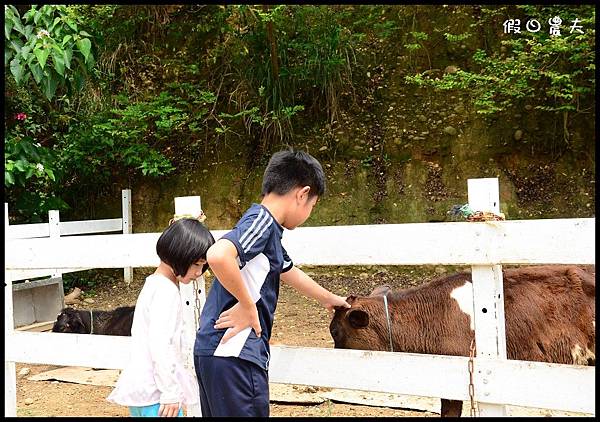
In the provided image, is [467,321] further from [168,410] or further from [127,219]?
[127,219]

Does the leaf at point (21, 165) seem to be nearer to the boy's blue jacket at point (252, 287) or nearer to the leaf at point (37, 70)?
the leaf at point (37, 70)

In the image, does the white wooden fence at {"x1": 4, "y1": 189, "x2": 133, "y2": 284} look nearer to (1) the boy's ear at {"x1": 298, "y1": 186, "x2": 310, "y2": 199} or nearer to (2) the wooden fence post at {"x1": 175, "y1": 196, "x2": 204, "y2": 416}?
(2) the wooden fence post at {"x1": 175, "y1": 196, "x2": 204, "y2": 416}

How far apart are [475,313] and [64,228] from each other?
6.96 m

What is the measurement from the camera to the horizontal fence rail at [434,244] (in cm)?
227

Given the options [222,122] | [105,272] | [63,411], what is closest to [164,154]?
[222,122]

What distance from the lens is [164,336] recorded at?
8.27 ft

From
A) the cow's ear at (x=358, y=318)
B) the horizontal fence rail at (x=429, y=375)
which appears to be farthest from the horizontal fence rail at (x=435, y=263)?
the cow's ear at (x=358, y=318)

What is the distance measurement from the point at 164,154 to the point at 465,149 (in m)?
4.59

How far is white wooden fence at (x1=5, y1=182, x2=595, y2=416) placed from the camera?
2270 mm

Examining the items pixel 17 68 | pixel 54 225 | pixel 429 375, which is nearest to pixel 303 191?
pixel 429 375

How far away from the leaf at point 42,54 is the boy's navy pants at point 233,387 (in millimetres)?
3852

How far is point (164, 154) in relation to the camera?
10250 millimetres

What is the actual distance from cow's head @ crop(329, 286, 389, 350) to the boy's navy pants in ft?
3.29

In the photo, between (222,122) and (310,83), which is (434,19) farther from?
(222,122)
